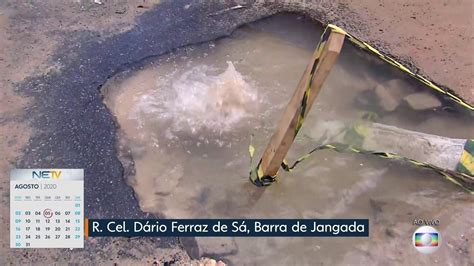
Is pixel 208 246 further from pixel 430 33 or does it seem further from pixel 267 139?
pixel 430 33

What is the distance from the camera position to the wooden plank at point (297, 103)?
2100 millimetres

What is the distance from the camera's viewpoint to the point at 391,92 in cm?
361

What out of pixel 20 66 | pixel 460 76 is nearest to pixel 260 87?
pixel 460 76

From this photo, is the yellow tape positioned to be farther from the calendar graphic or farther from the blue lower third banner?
the calendar graphic

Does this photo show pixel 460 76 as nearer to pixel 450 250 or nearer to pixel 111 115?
pixel 450 250

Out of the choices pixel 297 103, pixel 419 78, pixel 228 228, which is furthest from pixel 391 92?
pixel 228 228

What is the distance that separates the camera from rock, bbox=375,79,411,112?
354 cm

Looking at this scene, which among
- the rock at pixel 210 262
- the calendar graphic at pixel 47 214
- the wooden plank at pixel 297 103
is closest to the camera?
the wooden plank at pixel 297 103

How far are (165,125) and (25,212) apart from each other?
1.06 metres

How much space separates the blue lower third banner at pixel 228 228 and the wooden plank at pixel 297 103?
12.2 inches

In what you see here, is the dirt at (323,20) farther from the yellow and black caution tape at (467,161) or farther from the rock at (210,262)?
the rock at (210,262)

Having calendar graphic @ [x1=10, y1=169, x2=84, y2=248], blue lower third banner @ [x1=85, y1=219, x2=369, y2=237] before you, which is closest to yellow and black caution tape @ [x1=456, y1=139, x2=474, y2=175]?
blue lower third banner @ [x1=85, y1=219, x2=369, y2=237]

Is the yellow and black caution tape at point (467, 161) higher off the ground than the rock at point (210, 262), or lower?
higher

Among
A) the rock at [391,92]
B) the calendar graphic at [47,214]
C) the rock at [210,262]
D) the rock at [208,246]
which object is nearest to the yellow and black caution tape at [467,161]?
the rock at [391,92]
